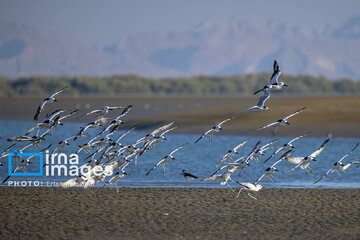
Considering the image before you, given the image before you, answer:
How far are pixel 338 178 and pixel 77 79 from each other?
84.9 m

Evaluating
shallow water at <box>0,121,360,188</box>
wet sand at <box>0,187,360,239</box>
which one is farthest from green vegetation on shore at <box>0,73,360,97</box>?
wet sand at <box>0,187,360,239</box>

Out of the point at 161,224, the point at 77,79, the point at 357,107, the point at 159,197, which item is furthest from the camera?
the point at 77,79

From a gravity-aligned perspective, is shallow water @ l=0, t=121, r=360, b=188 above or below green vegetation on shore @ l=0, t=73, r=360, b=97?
below

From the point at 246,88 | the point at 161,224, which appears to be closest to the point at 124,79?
the point at 246,88

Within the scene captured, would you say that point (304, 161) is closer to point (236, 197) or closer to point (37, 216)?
point (236, 197)

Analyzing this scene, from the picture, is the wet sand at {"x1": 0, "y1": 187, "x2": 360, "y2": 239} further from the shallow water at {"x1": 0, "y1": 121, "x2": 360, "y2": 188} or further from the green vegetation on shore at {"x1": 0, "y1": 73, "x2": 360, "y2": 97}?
the green vegetation on shore at {"x1": 0, "y1": 73, "x2": 360, "y2": 97}

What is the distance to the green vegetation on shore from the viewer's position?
98125mm

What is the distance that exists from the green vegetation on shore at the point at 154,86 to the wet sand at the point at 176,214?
79136mm

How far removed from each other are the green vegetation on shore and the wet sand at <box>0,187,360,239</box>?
79.1m

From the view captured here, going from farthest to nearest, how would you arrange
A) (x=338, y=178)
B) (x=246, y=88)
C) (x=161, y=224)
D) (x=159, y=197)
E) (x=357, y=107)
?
(x=246, y=88)
(x=357, y=107)
(x=338, y=178)
(x=159, y=197)
(x=161, y=224)

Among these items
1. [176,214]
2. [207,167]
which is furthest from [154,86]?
[176,214]

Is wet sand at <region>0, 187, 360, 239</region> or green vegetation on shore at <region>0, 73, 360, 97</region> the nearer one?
wet sand at <region>0, 187, 360, 239</region>

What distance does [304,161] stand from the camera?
16594mm

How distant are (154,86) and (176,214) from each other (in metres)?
89.9
